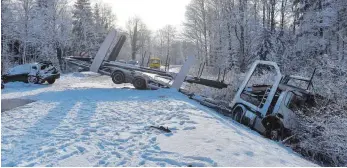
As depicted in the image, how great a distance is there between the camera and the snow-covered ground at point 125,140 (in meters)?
4.88

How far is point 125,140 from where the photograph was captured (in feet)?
19.9

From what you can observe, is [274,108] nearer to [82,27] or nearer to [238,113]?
[238,113]

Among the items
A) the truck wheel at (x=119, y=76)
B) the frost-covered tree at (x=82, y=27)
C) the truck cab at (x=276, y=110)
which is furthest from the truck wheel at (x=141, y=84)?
the frost-covered tree at (x=82, y=27)

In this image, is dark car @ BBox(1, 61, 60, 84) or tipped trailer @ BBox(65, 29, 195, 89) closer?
tipped trailer @ BBox(65, 29, 195, 89)

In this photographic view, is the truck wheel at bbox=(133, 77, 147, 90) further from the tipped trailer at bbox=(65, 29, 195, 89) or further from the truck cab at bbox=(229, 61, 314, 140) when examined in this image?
the truck cab at bbox=(229, 61, 314, 140)

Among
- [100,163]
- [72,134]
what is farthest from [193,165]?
[72,134]

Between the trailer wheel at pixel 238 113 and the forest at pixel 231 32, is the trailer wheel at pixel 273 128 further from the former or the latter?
the forest at pixel 231 32

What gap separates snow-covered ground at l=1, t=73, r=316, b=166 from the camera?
192 inches

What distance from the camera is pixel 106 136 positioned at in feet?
20.8

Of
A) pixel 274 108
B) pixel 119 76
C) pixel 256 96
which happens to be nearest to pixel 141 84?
pixel 119 76

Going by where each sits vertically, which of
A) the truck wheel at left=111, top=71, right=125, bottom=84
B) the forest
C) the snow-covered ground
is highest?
the forest

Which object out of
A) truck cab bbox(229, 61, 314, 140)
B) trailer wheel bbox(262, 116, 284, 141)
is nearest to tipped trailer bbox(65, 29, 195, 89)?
truck cab bbox(229, 61, 314, 140)

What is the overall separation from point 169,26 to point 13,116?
289 feet

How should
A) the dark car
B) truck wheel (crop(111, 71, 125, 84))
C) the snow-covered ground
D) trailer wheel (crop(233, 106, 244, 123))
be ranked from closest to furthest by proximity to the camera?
the snow-covered ground → trailer wheel (crop(233, 106, 244, 123)) → truck wheel (crop(111, 71, 125, 84)) → the dark car
